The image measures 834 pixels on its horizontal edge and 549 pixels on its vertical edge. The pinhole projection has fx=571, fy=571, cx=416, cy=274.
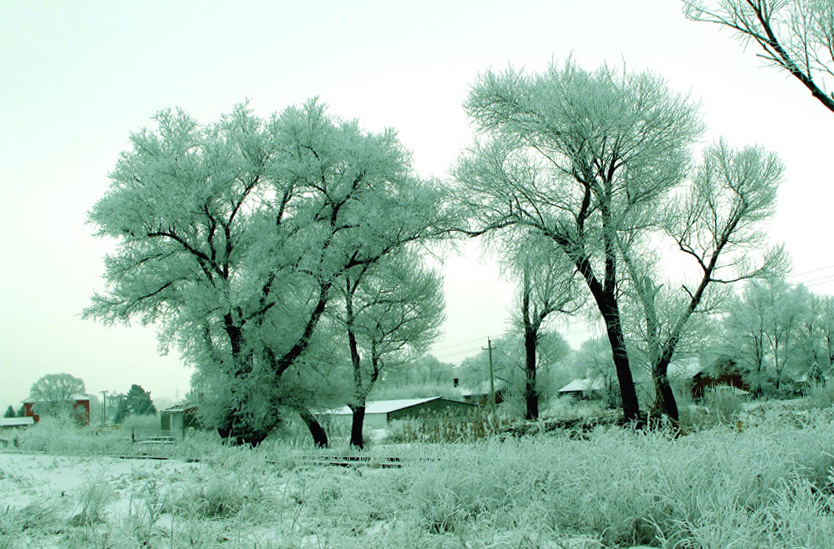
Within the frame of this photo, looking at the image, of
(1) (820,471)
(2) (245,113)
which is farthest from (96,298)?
(1) (820,471)

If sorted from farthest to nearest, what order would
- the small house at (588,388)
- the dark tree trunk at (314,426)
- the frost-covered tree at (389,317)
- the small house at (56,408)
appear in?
the small house at (56,408) < the small house at (588,388) < the frost-covered tree at (389,317) < the dark tree trunk at (314,426)

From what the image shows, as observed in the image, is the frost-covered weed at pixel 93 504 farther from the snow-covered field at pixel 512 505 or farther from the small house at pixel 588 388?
the small house at pixel 588 388

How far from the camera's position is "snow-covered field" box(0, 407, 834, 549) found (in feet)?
11.4

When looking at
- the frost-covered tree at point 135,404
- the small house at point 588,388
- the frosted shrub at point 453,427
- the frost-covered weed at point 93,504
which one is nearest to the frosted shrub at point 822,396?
the frosted shrub at point 453,427

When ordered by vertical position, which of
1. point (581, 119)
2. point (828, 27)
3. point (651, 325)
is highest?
point (581, 119)

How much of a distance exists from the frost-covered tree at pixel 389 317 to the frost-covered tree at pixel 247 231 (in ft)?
9.56

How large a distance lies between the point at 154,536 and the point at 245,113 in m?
16.0

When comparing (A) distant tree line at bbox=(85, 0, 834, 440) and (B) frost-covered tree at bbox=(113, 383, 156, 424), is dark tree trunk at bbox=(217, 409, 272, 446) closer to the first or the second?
(A) distant tree line at bbox=(85, 0, 834, 440)

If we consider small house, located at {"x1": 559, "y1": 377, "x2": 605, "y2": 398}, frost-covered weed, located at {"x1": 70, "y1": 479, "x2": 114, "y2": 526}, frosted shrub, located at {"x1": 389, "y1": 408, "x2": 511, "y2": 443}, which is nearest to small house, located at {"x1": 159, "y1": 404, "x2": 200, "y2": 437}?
small house, located at {"x1": 559, "y1": 377, "x2": 605, "y2": 398}

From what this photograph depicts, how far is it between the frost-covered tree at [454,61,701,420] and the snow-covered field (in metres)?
8.28

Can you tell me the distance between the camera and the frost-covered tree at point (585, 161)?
13.7 meters

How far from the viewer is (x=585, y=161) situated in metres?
14.2

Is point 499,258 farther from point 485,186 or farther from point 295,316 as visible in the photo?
point 295,316

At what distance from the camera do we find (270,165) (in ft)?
56.3
